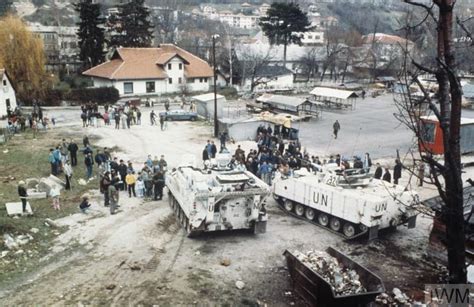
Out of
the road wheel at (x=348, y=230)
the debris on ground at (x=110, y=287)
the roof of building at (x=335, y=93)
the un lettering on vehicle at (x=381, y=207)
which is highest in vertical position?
the roof of building at (x=335, y=93)

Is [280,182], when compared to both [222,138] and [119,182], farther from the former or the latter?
[222,138]

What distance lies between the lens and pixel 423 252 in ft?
52.5

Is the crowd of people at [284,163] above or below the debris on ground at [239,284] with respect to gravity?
above

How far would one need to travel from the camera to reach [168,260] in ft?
48.4

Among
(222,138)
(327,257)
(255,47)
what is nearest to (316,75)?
(255,47)

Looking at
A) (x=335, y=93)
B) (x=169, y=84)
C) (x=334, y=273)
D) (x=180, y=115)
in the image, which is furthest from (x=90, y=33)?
(x=334, y=273)

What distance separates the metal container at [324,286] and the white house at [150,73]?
141ft

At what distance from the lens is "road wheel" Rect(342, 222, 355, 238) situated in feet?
55.4

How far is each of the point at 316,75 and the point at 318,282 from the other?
71.7m

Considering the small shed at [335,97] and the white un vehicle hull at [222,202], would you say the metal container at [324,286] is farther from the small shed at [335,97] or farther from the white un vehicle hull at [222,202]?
the small shed at [335,97]

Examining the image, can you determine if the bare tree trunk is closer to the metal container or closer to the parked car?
the metal container

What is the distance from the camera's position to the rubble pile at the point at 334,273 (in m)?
12.2

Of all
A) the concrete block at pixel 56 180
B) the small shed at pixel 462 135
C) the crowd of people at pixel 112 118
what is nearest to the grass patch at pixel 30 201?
the concrete block at pixel 56 180

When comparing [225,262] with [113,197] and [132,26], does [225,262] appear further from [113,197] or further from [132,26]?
[132,26]
